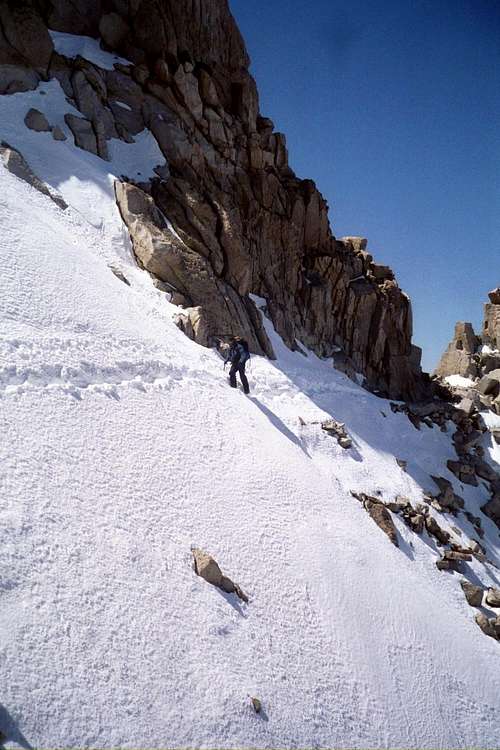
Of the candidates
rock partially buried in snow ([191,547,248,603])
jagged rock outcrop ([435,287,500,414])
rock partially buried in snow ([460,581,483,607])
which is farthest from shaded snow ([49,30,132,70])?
jagged rock outcrop ([435,287,500,414])

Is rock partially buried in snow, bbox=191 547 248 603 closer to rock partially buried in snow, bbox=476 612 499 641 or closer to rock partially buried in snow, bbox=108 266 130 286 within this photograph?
rock partially buried in snow, bbox=476 612 499 641

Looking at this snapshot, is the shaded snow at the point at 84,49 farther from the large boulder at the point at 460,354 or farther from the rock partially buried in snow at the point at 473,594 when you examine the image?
the large boulder at the point at 460,354

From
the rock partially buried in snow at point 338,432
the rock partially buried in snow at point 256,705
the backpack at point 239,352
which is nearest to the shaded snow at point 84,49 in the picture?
the backpack at point 239,352

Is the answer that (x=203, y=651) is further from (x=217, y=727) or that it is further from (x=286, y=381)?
(x=286, y=381)

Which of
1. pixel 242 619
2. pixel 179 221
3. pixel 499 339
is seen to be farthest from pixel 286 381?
pixel 499 339

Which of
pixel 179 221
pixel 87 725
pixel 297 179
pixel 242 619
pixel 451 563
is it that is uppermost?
pixel 297 179

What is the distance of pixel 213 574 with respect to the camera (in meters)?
7.93

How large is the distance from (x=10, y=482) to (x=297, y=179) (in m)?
38.4

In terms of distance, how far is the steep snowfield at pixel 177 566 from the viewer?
576 cm

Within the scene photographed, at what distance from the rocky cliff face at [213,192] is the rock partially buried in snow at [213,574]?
491 inches

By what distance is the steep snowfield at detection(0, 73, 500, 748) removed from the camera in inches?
227

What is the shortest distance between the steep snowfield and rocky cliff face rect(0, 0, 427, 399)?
6.99 m

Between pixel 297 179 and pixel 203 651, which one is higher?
A: pixel 297 179

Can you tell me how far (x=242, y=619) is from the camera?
25.2ft
